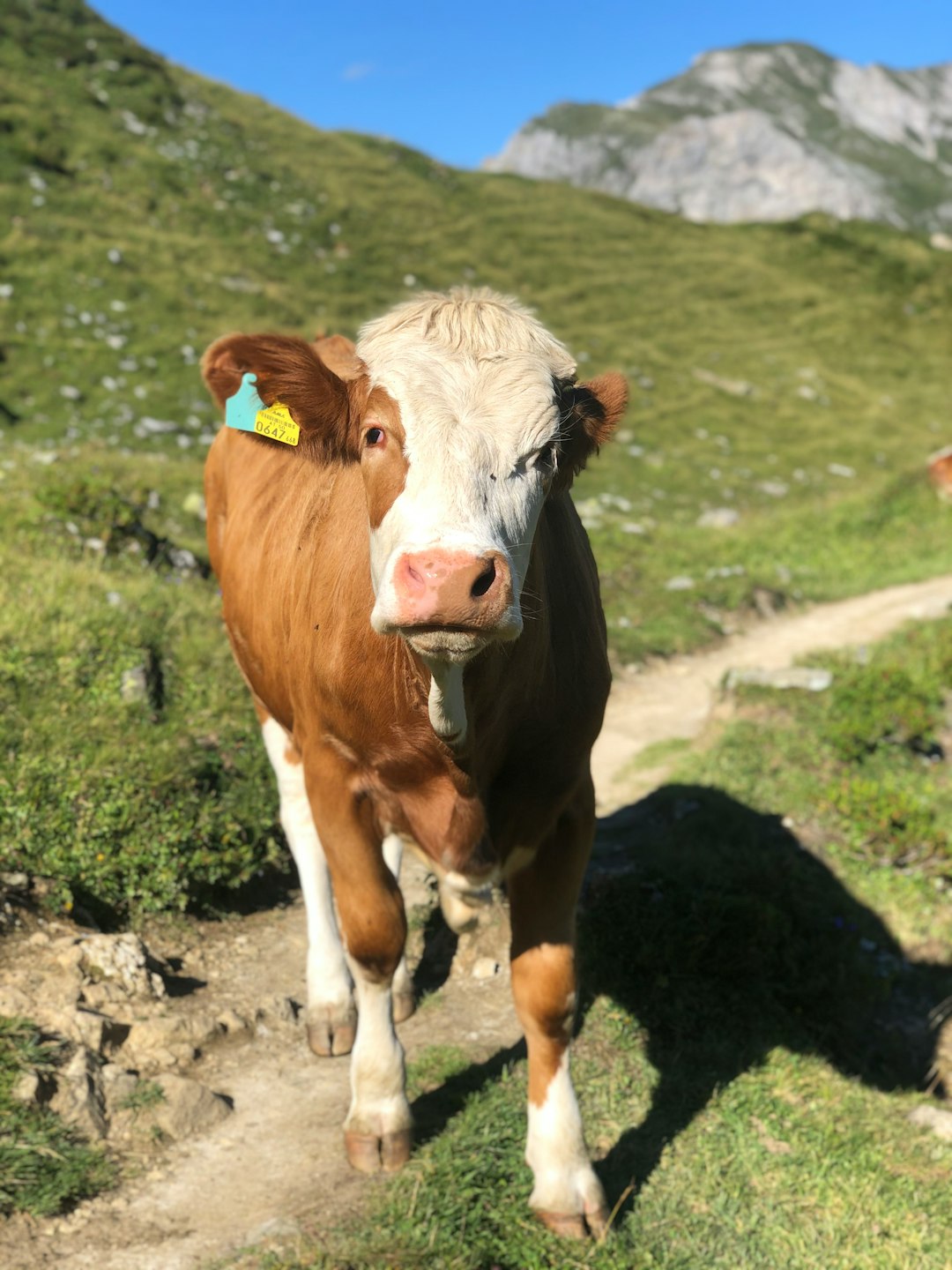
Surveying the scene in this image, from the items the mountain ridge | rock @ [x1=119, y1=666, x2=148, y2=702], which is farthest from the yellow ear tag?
the mountain ridge

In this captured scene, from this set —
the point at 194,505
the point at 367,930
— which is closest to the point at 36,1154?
the point at 367,930

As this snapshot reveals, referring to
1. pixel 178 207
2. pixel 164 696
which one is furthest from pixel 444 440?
pixel 178 207

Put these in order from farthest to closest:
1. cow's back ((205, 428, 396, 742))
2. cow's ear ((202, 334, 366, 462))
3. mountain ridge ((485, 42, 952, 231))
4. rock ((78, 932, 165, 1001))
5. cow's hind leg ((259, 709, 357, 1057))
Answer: mountain ridge ((485, 42, 952, 231))
cow's hind leg ((259, 709, 357, 1057))
rock ((78, 932, 165, 1001))
cow's back ((205, 428, 396, 742))
cow's ear ((202, 334, 366, 462))

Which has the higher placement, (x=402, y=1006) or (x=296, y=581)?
(x=296, y=581)

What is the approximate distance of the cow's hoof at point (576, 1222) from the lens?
3.99 metres

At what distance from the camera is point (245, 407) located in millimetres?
4141

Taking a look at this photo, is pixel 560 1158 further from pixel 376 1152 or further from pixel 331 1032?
pixel 331 1032

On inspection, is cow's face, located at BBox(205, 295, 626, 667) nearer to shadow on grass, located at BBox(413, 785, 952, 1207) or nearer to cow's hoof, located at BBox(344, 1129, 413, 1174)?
cow's hoof, located at BBox(344, 1129, 413, 1174)

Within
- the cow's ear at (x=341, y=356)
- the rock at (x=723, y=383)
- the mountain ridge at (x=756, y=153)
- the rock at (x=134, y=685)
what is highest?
the mountain ridge at (x=756, y=153)

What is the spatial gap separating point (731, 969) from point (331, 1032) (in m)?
2.20

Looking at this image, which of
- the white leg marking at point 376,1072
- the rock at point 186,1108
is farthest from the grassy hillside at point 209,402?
the white leg marking at point 376,1072

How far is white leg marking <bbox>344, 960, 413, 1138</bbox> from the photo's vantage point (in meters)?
4.27

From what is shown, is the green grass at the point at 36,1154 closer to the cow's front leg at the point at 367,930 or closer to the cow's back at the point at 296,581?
the cow's front leg at the point at 367,930

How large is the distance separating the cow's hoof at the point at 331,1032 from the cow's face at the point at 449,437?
2.62 meters
